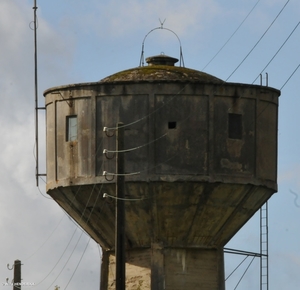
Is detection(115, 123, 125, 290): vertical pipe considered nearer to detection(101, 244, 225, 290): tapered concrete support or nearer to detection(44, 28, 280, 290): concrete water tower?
detection(44, 28, 280, 290): concrete water tower

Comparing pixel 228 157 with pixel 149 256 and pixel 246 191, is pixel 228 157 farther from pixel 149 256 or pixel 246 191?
pixel 149 256

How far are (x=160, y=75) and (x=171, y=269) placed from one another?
462 centimetres

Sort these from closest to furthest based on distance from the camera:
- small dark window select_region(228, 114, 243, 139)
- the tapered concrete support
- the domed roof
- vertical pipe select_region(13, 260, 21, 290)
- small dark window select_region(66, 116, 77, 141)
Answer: small dark window select_region(228, 114, 243, 139) → the domed roof → small dark window select_region(66, 116, 77, 141) → the tapered concrete support → vertical pipe select_region(13, 260, 21, 290)

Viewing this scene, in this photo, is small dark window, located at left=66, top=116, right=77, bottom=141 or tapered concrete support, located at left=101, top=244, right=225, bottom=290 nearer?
small dark window, located at left=66, top=116, right=77, bottom=141

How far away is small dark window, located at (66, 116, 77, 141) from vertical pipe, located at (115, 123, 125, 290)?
3839mm

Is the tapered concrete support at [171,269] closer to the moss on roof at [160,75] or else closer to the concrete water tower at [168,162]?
the concrete water tower at [168,162]

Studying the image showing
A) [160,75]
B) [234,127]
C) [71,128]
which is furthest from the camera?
[71,128]

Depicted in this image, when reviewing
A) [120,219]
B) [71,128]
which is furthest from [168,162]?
[120,219]

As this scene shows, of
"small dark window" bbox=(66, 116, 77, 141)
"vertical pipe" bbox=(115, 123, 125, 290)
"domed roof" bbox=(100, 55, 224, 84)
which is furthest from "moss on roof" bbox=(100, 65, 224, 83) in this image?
"vertical pipe" bbox=(115, 123, 125, 290)

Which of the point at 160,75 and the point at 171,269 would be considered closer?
the point at 160,75

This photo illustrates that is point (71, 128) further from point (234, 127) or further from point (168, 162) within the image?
point (234, 127)

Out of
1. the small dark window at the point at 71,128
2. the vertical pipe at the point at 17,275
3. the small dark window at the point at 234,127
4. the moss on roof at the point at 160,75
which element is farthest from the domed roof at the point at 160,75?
the vertical pipe at the point at 17,275

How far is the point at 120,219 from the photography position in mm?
30078

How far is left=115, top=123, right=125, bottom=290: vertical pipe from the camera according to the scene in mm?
29453
